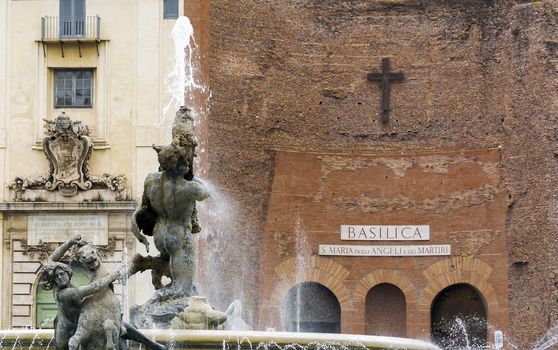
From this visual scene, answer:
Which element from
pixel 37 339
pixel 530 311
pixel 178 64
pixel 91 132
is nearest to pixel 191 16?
pixel 178 64

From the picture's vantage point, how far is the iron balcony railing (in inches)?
1503

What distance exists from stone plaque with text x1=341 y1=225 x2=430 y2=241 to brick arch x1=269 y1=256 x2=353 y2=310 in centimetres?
93

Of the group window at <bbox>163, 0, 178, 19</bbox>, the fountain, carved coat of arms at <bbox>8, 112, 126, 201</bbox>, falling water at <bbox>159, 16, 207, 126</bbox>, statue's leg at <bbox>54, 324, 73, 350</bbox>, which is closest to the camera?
statue's leg at <bbox>54, 324, 73, 350</bbox>

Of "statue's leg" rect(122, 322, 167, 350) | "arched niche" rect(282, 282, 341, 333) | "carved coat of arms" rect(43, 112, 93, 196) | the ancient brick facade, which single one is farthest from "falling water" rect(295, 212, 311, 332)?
"statue's leg" rect(122, 322, 167, 350)

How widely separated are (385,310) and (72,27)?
39.7ft

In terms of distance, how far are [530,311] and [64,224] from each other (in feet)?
41.3

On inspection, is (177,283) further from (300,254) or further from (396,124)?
(396,124)

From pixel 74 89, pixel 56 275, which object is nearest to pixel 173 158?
pixel 56 275

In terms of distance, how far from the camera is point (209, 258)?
39344 mm

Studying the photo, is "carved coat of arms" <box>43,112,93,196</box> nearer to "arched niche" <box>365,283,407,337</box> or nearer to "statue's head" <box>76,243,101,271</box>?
"arched niche" <box>365,283,407,337</box>

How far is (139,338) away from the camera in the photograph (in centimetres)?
1638

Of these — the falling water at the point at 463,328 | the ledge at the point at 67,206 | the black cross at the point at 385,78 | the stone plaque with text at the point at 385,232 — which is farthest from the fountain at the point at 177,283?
the black cross at the point at 385,78

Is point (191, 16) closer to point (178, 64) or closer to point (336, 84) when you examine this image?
point (178, 64)

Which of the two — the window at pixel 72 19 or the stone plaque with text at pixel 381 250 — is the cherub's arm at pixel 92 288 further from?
the stone plaque with text at pixel 381 250
